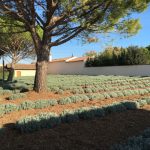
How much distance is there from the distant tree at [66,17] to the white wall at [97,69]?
74.0ft

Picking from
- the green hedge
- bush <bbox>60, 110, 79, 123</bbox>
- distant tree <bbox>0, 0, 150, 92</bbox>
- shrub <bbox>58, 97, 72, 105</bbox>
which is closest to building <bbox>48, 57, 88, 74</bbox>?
distant tree <bbox>0, 0, 150, 92</bbox>

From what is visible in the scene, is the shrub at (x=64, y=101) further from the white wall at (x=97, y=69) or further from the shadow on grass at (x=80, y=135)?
the white wall at (x=97, y=69)

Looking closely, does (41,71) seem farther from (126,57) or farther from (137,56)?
(126,57)

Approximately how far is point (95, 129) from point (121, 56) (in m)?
33.9

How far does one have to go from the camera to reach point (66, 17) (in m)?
12.3

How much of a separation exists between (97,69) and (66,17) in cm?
3186

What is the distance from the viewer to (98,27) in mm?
13047

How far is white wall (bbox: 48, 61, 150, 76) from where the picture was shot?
3581 centimetres

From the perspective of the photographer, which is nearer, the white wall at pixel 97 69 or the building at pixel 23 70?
the white wall at pixel 97 69

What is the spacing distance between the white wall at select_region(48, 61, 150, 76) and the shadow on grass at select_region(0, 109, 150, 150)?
92.5ft

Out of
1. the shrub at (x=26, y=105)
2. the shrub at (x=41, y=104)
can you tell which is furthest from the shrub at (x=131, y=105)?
the shrub at (x=26, y=105)

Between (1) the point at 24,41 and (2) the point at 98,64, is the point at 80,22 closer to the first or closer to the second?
(1) the point at 24,41

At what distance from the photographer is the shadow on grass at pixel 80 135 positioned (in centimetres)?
532

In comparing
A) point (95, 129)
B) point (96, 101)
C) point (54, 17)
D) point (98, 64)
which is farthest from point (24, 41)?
A: point (95, 129)
